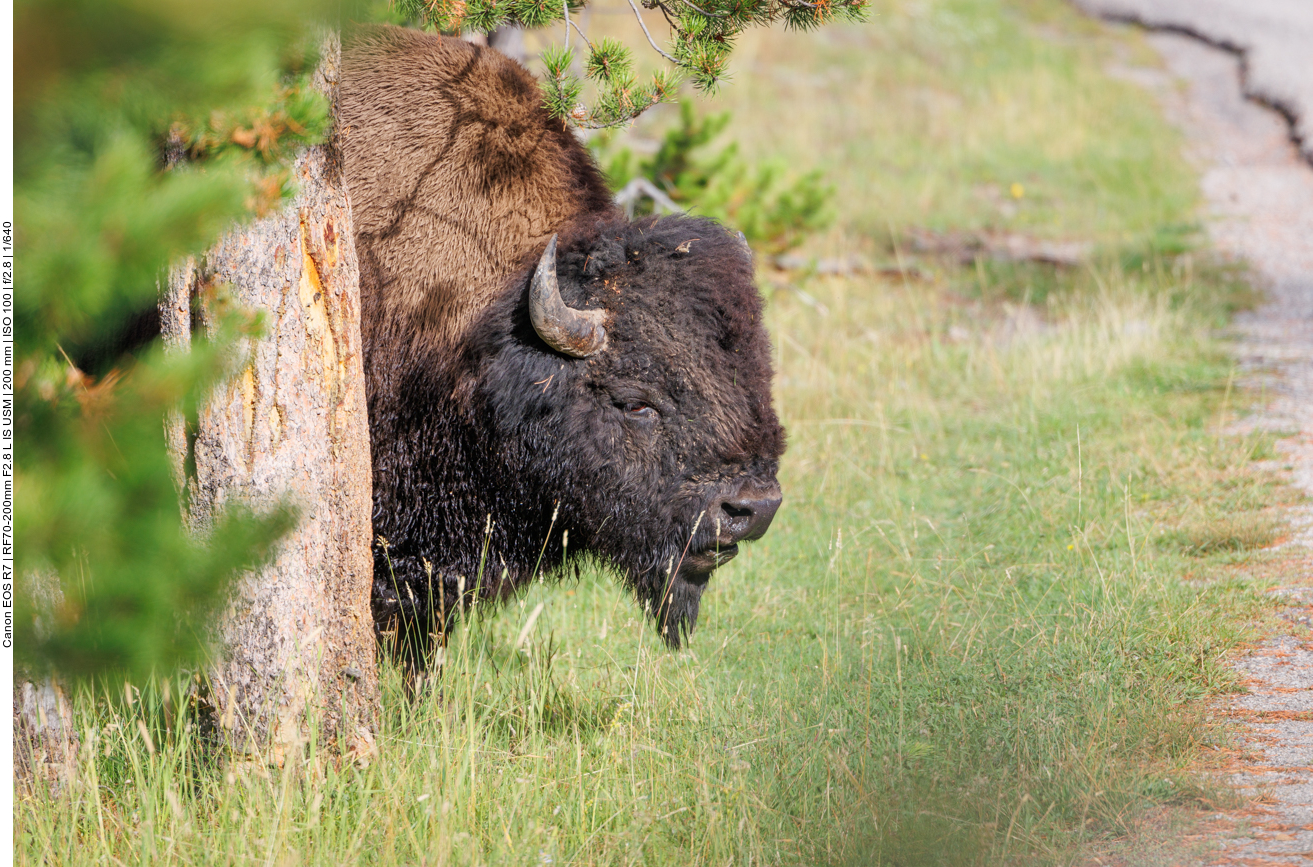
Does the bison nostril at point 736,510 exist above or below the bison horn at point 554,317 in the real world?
below

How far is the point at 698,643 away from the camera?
4887mm

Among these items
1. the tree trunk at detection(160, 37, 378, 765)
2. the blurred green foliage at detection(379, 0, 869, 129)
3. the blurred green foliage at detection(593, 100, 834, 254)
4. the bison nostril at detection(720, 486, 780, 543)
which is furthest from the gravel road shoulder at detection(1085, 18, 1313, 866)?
the blurred green foliage at detection(593, 100, 834, 254)

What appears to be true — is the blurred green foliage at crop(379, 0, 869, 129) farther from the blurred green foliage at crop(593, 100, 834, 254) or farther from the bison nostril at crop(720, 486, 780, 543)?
the blurred green foliage at crop(593, 100, 834, 254)

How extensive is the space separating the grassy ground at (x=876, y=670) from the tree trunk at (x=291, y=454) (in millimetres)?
198

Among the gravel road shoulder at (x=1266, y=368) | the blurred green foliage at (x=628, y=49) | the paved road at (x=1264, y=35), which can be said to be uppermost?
the paved road at (x=1264, y=35)

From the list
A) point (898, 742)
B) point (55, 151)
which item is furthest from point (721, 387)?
point (55, 151)

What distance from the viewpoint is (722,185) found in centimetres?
997

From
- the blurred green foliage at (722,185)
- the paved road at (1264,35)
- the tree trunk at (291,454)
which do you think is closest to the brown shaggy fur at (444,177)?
the tree trunk at (291,454)

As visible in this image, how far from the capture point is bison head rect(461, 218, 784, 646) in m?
4.36

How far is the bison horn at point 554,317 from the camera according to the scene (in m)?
4.26

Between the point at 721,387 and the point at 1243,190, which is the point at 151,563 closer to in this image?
the point at 721,387

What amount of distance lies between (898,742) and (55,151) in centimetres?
297

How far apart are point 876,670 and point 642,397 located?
141 cm

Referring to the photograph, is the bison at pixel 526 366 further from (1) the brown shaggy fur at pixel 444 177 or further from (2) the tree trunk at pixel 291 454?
(2) the tree trunk at pixel 291 454
